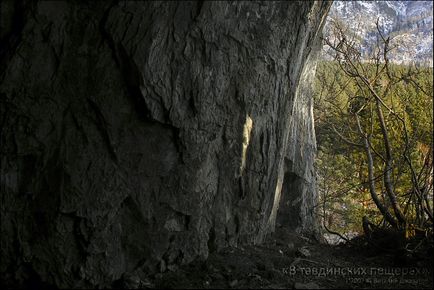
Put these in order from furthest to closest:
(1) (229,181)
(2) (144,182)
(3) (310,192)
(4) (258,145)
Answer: (3) (310,192), (4) (258,145), (1) (229,181), (2) (144,182)

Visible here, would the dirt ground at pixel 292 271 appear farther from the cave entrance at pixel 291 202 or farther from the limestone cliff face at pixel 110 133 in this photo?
the cave entrance at pixel 291 202

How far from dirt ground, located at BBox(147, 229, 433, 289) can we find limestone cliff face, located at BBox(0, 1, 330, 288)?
25 cm

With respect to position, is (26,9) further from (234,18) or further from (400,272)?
(400,272)

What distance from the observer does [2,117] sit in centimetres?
399

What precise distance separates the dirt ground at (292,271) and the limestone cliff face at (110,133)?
9.8 inches

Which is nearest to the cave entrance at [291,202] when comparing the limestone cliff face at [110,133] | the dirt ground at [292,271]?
the dirt ground at [292,271]

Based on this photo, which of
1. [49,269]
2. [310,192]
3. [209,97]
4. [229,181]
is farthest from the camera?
[310,192]

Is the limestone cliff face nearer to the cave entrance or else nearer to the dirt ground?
the dirt ground

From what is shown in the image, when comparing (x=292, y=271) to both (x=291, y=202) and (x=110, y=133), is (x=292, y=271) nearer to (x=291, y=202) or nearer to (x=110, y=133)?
(x=110, y=133)

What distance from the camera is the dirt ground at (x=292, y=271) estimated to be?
4.26m

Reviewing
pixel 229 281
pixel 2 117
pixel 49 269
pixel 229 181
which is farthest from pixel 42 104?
pixel 229 281

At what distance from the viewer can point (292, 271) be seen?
4848 millimetres

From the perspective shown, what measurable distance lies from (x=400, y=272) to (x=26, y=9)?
5224 millimetres

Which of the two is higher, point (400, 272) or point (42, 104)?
point (42, 104)
